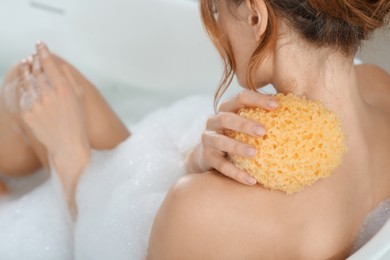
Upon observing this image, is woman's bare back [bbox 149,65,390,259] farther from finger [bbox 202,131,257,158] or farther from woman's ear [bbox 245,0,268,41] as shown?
woman's ear [bbox 245,0,268,41]

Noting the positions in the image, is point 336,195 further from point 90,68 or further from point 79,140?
point 90,68

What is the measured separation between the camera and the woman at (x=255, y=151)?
2.83 ft

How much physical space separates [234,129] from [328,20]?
198 millimetres

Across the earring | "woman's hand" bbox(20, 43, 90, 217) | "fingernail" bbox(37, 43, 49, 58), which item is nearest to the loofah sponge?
the earring

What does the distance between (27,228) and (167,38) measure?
68 cm

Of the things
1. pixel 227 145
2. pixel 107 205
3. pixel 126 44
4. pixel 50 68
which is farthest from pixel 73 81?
pixel 227 145

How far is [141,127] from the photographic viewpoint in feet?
5.17

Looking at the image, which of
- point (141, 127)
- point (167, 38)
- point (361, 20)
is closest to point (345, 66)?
point (361, 20)

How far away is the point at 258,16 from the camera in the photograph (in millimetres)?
864

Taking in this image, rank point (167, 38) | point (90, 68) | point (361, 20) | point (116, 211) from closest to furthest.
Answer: point (361, 20), point (116, 211), point (167, 38), point (90, 68)

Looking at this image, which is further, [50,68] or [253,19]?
[50,68]

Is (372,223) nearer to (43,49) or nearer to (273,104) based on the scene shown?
(273,104)

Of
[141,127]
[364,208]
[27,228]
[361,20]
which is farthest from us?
[141,127]

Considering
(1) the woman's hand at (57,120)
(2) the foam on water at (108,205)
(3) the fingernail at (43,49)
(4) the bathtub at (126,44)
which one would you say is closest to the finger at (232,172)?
(2) the foam on water at (108,205)
